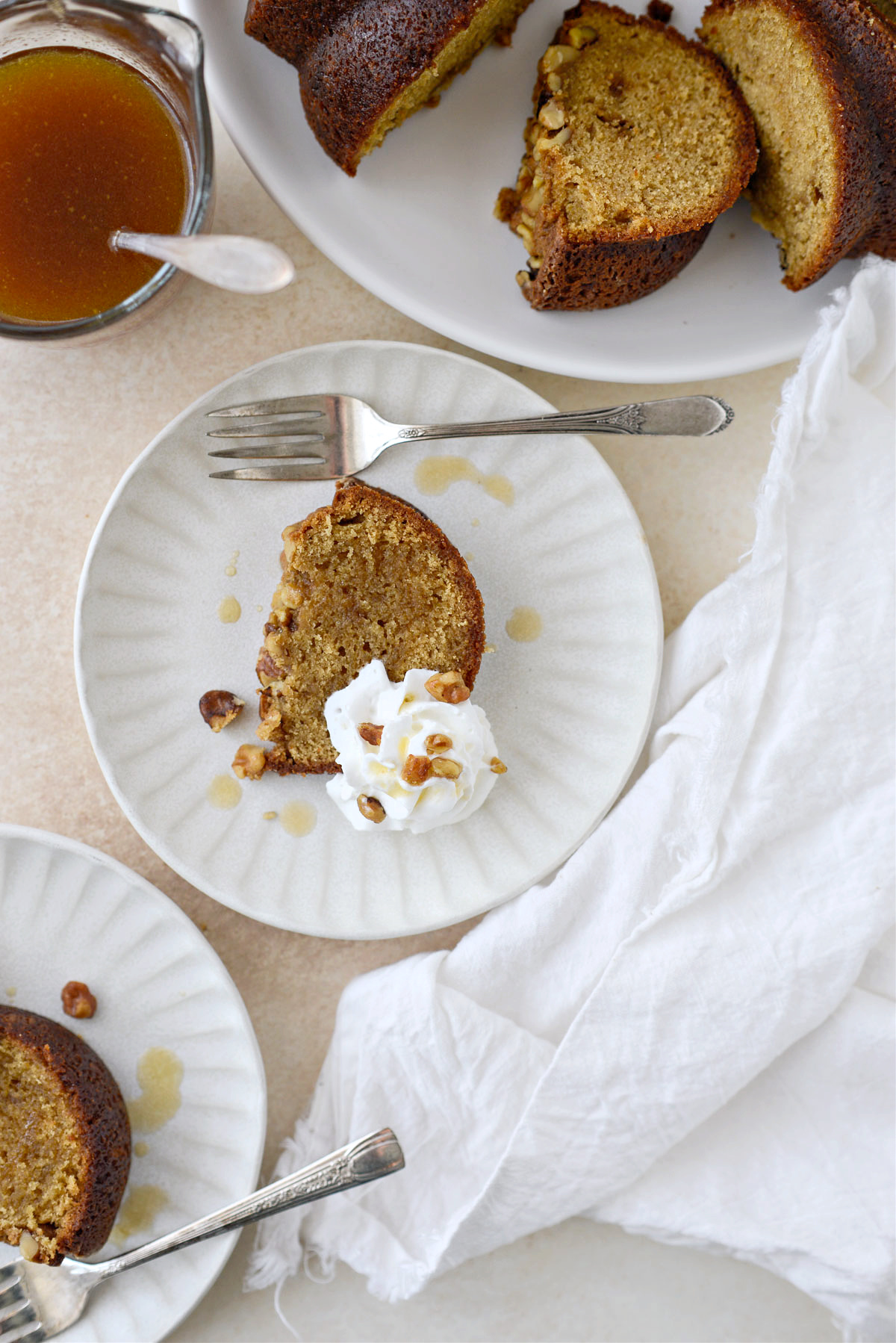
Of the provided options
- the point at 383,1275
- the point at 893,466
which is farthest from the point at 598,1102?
the point at 893,466

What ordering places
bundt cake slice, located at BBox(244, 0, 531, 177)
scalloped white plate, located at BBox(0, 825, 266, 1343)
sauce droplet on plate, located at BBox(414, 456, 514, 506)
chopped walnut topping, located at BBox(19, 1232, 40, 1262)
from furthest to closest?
sauce droplet on plate, located at BBox(414, 456, 514, 506) < scalloped white plate, located at BBox(0, 825, 266, 1343) < chopped walnut topping, located at BBox(19, 1232, 40, 1262) < bundt cake slice, located at BBox(244, 0, 531, 177)

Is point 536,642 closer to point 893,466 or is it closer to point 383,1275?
point 893,466

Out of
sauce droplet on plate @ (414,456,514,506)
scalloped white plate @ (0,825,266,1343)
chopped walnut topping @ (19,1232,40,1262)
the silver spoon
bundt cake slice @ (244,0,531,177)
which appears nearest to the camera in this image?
the silver spoon

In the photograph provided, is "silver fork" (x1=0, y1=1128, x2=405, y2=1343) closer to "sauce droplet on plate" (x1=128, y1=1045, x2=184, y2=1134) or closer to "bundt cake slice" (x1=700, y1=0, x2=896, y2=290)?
"sauce droplet on plate" (x1=128, y1=1045, x2=184, y2=1134)

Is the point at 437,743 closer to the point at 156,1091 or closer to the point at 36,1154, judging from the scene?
the point at 156,1091

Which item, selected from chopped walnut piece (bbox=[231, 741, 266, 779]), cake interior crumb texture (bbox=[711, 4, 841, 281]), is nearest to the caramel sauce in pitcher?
chopped walnut piece (bbox=[231, 741, 266, 779])

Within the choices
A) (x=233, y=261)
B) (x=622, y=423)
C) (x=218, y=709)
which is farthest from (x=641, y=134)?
(x=218, y=709)
